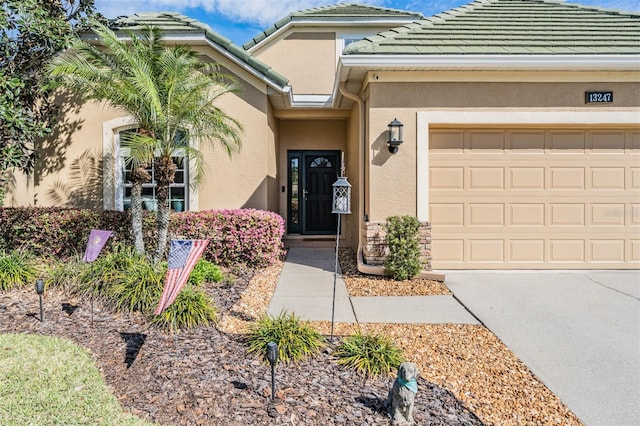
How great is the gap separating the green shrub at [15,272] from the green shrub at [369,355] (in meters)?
4.86

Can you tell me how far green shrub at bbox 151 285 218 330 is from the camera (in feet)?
13.2

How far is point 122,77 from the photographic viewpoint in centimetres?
544

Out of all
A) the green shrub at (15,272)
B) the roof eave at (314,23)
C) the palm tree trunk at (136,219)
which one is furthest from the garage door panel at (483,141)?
the green shrub at (15,272)

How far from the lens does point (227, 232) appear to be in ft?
21.9

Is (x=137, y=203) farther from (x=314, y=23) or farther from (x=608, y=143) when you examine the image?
(x=608, y=143)

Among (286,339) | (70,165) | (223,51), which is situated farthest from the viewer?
(70,165)

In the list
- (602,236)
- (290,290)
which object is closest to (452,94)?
Answer: (602,236)

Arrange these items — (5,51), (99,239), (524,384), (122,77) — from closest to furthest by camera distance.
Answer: (524,384), (99,239), (122,77), (5,51)

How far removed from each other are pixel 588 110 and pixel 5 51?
10321 millimetres

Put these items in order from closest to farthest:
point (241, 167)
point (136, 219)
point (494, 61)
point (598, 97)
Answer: point (136, 219), point (494, 61), point (598, 97), point (241, 167)

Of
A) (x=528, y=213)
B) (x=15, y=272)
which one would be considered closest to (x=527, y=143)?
(x=528, y=213)

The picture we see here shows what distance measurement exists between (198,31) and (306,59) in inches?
178

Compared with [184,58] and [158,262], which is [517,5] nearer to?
[184,58]

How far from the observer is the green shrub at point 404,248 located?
603cm
